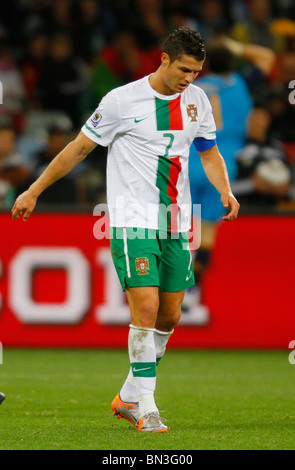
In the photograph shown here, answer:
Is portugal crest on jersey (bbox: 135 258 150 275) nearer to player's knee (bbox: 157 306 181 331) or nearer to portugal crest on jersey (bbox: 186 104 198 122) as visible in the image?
player's knee (bbox: 157 306 181 331)

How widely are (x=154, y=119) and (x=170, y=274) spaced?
0.88 metres

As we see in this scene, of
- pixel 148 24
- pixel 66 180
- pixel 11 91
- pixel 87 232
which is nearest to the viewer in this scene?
pixel 87 232

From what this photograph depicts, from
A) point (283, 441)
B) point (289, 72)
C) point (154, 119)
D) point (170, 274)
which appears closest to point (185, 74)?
point (154, 119)

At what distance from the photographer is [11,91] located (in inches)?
483

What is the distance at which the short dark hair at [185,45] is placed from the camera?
5.11 metres

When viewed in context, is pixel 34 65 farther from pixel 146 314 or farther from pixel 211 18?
pixel 146 314

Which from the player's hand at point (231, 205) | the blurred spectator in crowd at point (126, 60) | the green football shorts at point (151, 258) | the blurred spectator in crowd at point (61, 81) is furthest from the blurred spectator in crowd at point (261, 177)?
the green football shorts at point (151, 258)

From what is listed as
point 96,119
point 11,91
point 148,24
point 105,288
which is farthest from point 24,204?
point 148,24

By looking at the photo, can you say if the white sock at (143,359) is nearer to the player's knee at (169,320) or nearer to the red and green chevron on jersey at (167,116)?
the player's knee at (169,320)

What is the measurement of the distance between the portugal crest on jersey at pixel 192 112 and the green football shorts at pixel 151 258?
660 mm

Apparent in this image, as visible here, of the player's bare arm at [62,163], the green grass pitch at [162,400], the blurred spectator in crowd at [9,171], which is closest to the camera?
the green grass pitch at [162,400]

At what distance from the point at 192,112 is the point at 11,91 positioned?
7223 mm

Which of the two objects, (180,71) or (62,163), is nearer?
(180,71)

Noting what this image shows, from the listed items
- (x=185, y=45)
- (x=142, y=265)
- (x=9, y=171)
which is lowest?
(x=142, y=265)
